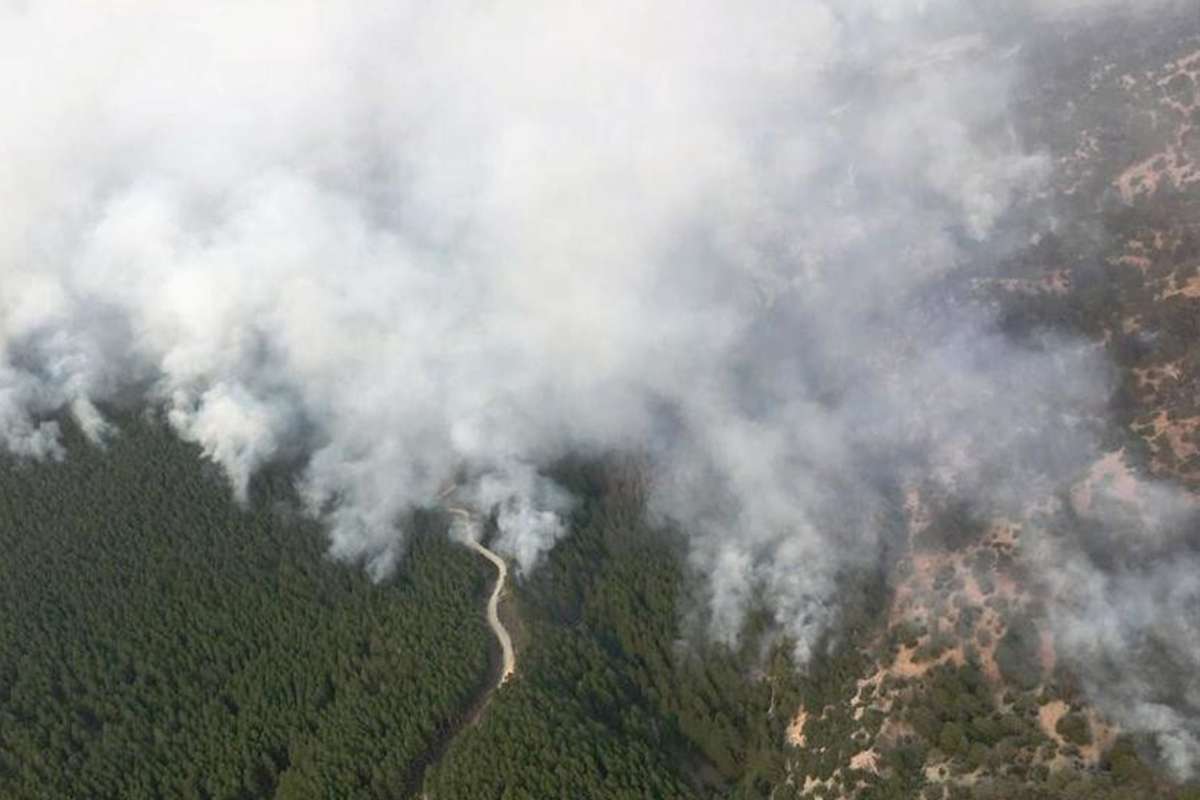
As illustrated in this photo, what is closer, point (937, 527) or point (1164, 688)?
point (1164, 688)

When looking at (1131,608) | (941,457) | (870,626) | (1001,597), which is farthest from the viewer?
(941,457)

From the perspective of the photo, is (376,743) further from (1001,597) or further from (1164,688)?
(1164,688)

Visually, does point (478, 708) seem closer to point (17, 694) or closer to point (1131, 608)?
point (17, 694)

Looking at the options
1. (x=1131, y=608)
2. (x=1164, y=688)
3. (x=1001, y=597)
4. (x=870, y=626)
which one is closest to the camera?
(x=1164, y=688)

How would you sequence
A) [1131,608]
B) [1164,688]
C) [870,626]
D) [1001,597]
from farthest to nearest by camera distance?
[870,626], [1001,597], [1131,608], [1164,688]

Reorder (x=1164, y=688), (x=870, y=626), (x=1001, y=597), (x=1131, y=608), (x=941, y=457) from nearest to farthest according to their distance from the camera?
(x=1164, y=688) < (x=1131, y=608) < (x=1001, y=597) < (x=870, y=626) < (x=941, y=457)

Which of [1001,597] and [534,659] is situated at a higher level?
[1001,597]

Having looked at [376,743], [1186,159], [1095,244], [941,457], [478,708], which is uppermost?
[1186,159]

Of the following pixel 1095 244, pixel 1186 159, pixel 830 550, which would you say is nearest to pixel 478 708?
pixel 830 550

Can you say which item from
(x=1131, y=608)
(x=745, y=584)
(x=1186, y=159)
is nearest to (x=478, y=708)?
(x=745, y=584)
